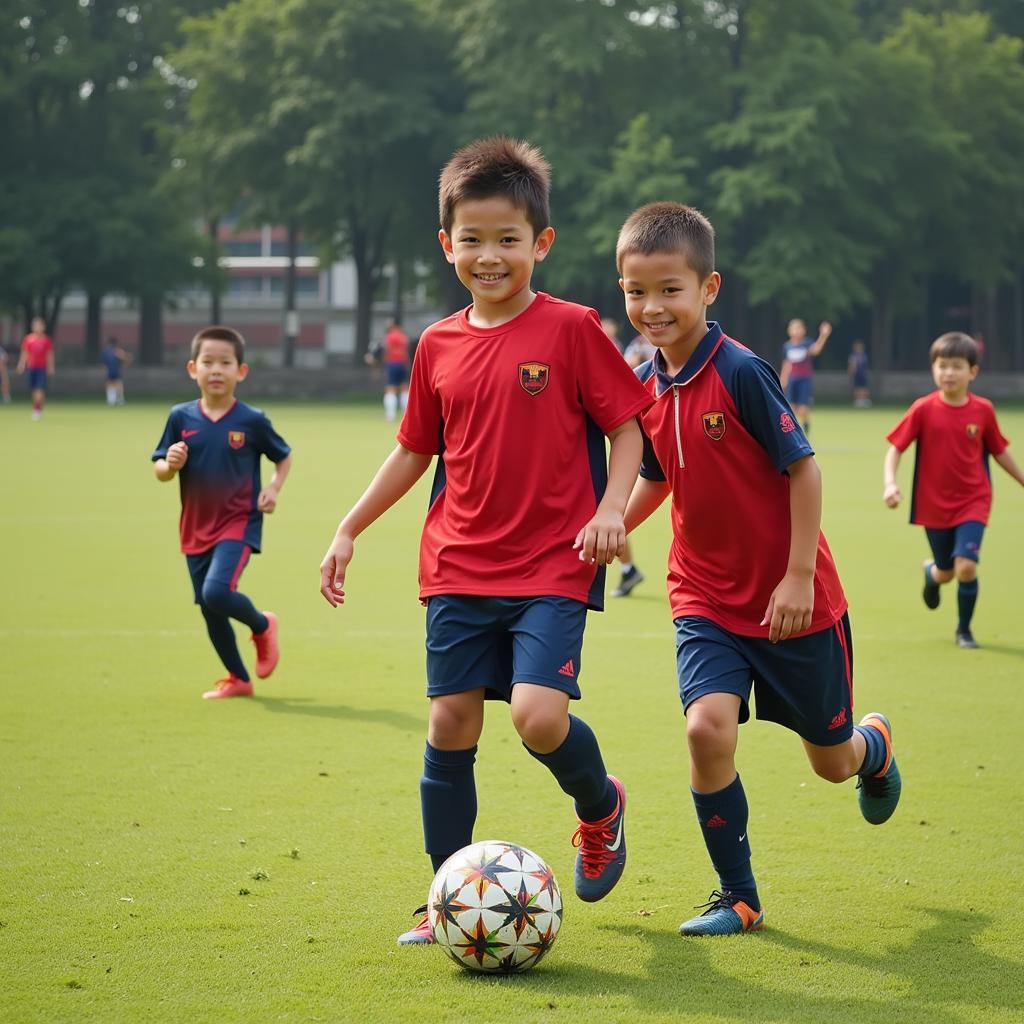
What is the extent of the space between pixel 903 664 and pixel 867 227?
4140 centimetres

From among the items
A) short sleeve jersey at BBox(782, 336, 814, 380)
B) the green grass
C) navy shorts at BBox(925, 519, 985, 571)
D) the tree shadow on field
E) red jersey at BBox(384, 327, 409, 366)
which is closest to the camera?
the green grass

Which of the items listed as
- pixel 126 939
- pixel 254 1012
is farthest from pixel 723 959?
pixel 126 939

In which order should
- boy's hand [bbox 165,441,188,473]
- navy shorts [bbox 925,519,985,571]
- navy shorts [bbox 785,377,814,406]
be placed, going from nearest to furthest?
boy's hand [bbox 165,441,188,473]
navy shorts [bbox 925,519,985,571]
navy shorts [bbox 785,377,814,406]

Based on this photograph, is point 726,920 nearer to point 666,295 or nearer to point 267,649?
point 666,295

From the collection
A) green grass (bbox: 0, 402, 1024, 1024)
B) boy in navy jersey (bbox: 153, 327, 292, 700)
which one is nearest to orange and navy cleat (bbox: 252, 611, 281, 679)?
boy in navy jersey (bbox: 153, 327, 292, 700)

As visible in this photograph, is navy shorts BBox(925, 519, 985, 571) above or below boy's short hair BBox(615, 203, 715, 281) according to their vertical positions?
below

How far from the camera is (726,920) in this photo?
170 inches

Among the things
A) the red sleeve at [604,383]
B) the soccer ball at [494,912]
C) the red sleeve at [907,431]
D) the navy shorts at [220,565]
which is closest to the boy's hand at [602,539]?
the red sleeve at [604,383]

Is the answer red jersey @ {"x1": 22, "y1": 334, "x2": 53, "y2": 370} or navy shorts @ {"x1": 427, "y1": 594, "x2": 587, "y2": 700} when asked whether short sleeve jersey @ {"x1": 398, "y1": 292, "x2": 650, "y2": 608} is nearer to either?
navy shorts @ {"x1": 427, "y1": 594, "x2": 587, "y2": 700}

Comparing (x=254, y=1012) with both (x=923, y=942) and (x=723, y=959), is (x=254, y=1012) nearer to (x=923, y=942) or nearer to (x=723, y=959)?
(x=723, y=959)

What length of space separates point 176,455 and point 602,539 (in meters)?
3.85

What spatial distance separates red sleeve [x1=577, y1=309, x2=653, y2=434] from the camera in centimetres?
429

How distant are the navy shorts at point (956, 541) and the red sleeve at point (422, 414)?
518 centimetres

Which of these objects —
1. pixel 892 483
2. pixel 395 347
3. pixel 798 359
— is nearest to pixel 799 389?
pixel 798 359
